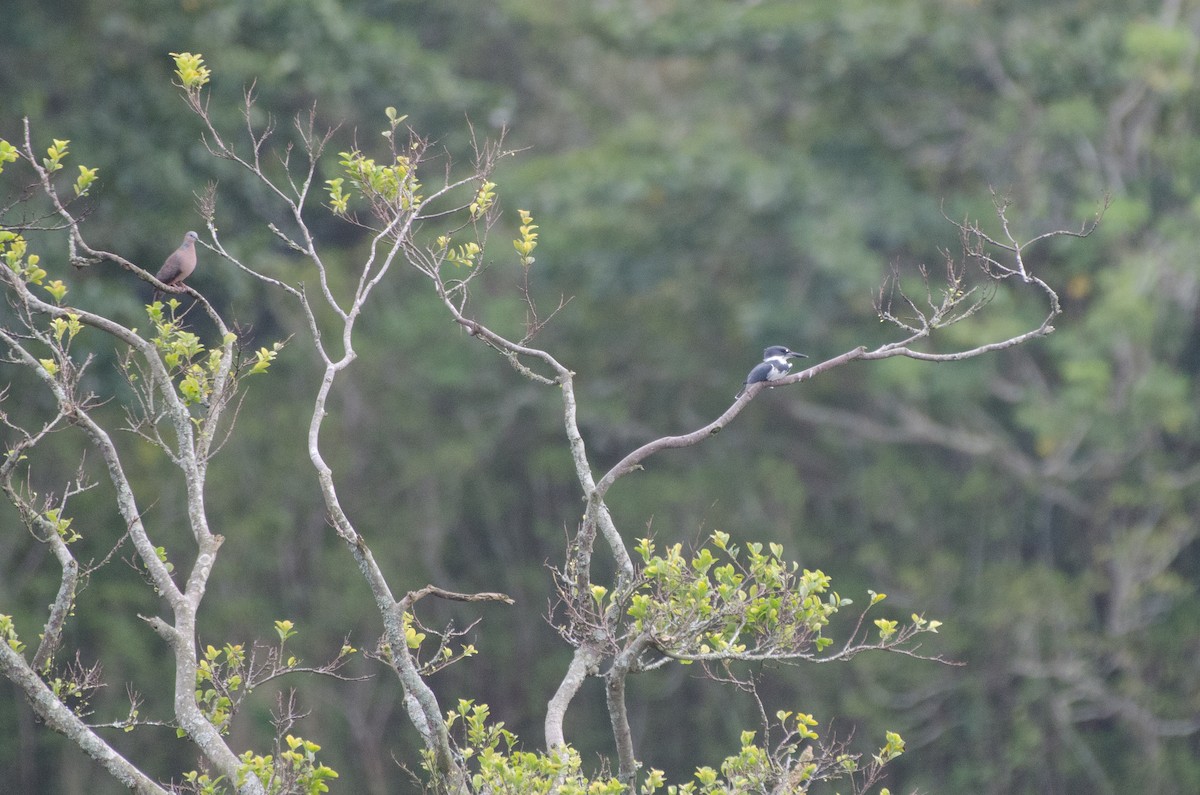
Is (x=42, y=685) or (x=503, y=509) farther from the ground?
(x=503, y=509)

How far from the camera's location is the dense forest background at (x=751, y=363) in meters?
17.7

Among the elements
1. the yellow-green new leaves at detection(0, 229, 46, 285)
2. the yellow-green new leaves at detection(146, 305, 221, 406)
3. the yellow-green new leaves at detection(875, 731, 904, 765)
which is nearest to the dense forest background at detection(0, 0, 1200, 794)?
the yellow-green new leaves at detection(0, 229, 46, 285)

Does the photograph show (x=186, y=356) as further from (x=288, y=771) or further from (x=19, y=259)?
(x=288, y=771)

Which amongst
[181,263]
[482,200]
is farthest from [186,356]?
[181,263]

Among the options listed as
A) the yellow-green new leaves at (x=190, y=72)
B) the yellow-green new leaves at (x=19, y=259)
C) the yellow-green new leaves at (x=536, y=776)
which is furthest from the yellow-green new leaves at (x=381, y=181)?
the yellow-green new leaves at (x=536, y=776)

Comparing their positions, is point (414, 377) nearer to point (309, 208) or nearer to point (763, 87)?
point (309, 208)

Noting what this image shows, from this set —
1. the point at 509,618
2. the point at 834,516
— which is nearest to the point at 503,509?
the point at 509,618

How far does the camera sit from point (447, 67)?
2048 cm

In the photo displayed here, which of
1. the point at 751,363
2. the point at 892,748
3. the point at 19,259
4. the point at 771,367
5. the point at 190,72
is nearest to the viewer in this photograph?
the point at 892,748

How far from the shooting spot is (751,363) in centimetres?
2206

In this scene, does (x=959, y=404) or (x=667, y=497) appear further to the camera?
(x=667, y=497)

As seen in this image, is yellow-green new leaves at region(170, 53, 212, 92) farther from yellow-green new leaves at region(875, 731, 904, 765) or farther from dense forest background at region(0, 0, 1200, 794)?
dense forest background at region(0, 0, 1200, 794)

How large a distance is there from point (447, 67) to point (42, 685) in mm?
14933

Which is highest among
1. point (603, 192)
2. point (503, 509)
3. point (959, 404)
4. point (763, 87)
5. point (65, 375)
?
point (763, 87)
